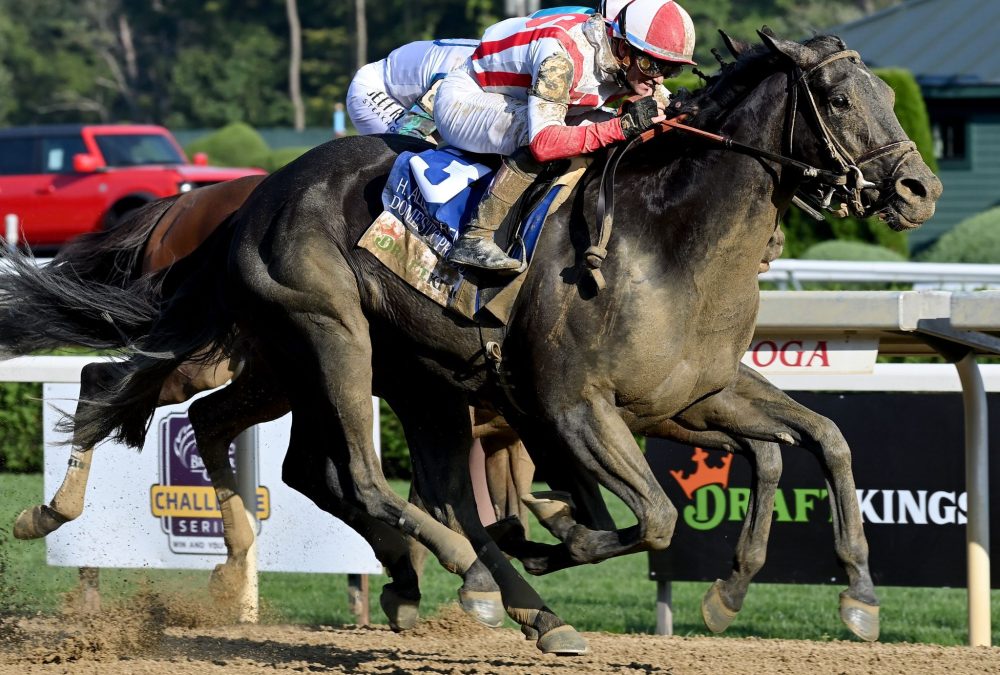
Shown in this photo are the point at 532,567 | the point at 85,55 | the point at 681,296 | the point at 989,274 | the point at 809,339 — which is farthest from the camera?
the point at 85,55

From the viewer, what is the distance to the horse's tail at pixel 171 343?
15.9 feet

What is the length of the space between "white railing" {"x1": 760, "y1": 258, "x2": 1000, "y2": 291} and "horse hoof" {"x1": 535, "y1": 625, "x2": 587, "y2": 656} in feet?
22.5

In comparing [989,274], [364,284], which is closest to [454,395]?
[364,284]

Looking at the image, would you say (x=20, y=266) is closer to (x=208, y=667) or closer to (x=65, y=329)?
(x=65, y=329)

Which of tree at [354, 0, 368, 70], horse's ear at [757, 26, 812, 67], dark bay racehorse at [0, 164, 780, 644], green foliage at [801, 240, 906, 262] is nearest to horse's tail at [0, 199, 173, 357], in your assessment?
dark bay racehorse at [0, 164, 780, 644]

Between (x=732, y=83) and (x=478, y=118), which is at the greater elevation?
(x=732, y=83)

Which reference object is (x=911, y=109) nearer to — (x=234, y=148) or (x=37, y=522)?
(x=37, y=522)

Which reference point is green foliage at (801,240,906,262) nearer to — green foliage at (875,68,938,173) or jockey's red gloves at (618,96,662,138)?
green foliage at (875,68,938,173)

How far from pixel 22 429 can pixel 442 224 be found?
4539 millimetres

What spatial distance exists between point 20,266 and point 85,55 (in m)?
43.2

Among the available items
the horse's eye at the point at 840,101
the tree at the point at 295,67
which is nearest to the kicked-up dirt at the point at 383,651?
the horse's eye at the point at 840,101

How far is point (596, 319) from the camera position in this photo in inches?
154

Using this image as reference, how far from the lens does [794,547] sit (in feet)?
17.1

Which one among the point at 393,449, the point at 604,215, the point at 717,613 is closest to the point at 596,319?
the point at 604,215
